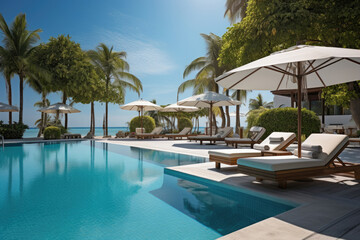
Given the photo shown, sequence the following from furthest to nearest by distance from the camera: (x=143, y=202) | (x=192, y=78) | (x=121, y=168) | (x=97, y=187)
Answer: (x=192, y=78), (x=121, y=168), (x=97, y=187), (x=143, y=202)

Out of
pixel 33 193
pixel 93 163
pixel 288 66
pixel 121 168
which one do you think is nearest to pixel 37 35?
pixel 93 163

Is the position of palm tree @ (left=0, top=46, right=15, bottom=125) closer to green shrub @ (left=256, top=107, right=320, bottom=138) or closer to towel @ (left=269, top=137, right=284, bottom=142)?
green shrub @ (left=256, top=107, right=320, bottom=138)

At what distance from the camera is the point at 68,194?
4598 millimetres

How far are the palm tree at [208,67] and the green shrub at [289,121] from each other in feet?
30.0

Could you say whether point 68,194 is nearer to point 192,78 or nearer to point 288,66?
point 288,66

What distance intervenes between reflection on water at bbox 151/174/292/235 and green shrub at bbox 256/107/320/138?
8437 mm

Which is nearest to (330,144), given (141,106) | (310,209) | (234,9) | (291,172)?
(291,172)

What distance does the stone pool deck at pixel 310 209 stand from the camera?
2396mm

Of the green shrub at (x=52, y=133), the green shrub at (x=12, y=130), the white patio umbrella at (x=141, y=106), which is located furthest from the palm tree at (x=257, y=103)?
the green shrub at (x=12, y=130)

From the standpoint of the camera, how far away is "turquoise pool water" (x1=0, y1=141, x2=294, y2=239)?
3061 mm

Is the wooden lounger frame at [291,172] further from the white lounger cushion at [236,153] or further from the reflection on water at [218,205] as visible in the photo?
the white lounger cushion at [236,153]

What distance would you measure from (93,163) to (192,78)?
57.9 feet

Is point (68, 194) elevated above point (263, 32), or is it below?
below

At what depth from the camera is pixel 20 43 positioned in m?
18.3
